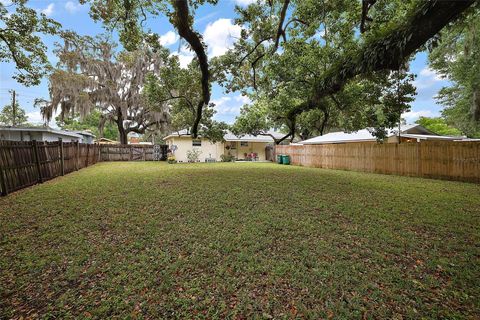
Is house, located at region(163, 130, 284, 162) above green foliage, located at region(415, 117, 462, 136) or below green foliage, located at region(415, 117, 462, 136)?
below

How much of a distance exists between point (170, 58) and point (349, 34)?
7.60 m

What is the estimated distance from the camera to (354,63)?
5.03 m

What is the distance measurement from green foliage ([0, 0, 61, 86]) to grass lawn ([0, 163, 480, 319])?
7.88 m

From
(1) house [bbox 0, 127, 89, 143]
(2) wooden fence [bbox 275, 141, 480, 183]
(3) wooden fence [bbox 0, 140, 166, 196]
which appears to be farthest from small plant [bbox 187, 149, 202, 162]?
(2) wooden fence [bbox 275, 141, 480, 183]

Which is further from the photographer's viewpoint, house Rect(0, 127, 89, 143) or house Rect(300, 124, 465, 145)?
house Rect(300, 124, 465, 145)

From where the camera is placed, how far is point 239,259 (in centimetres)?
264

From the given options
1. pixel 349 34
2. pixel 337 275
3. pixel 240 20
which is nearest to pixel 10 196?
pixel 337 275

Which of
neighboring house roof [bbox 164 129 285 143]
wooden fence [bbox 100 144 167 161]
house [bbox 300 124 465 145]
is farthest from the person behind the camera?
neighboring house roof [bbox 164 129 285 143]

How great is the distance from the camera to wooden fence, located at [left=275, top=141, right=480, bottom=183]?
7863 millimetres

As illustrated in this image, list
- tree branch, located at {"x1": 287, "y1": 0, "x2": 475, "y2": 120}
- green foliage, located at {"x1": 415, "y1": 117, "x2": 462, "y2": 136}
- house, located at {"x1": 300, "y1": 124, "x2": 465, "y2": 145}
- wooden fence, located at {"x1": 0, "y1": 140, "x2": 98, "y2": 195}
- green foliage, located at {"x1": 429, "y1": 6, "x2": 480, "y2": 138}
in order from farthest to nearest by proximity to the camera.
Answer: green foliage, located at {"x1": 415, "y1": 117, "x2": 462, "y2": 136} → house, located at {"x1": 300, "y1": 124, "x2": 465, "y2": 145} → green foliage, located at {"x1": 429, "y1": 6, "x2": 480, "y2": 138} → wooden fence, located at {"x1": 0, "y1": 140, "x2": 98, "y2": 195} → tree branch, located at {"x1": 287, "y1": 0, "x2": 475, "y2": 120}

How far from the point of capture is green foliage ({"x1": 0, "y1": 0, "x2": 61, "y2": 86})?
8.02 metres

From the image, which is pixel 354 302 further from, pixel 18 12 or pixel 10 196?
pixel 18 12

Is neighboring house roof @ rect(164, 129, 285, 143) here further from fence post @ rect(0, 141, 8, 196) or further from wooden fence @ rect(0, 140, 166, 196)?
fence post @ rect(0, 141, 8, 196)

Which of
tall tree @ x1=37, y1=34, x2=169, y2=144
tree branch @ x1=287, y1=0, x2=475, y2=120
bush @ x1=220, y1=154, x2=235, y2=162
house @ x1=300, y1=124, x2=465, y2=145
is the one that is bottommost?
bush @ x1=220, y1=154, x2=235, y2=162
